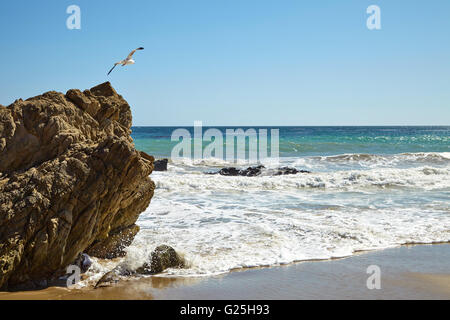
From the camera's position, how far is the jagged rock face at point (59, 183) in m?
4.66

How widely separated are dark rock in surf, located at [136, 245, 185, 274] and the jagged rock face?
70cm

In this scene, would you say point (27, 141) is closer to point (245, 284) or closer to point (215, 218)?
point (245, 284)

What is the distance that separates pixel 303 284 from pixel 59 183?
3.06 m

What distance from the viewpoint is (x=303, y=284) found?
17.2ft

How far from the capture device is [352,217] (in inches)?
363

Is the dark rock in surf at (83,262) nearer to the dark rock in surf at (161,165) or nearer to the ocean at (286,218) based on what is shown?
the ocean at (286,218)

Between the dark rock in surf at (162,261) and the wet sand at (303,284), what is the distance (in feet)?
0.73

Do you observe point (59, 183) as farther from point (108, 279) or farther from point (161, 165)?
point (161, 165)

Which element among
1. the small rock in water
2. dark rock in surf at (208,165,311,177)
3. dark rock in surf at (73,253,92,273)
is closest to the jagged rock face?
dark rock in surf at (73,253,92,273)

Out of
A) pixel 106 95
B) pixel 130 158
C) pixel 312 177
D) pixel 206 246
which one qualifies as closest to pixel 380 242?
pixel 206 246

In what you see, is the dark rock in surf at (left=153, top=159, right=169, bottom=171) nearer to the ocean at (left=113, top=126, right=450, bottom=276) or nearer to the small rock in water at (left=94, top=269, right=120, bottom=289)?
the ocean at (left=113, top=126, right=450, bottom=276)

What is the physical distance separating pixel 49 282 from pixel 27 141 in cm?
168

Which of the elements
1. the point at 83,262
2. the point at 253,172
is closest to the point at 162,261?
the point at 83,262
